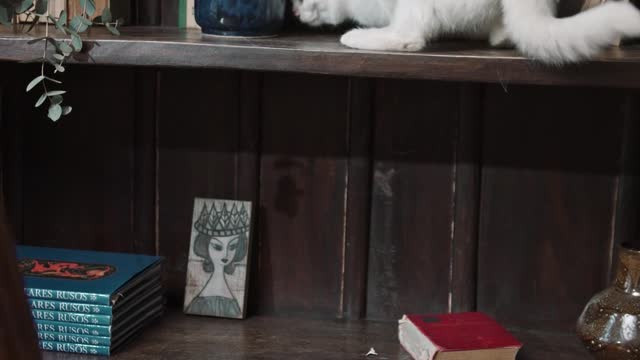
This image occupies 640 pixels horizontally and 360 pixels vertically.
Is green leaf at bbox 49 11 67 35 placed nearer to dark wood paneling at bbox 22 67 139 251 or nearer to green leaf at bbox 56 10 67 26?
green leaf at bbox 56 10 67 26

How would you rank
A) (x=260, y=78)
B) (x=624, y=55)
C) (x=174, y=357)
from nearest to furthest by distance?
1. (x=624, y=55)
2. (x=174, y=357)
3. (x=260, y=78)

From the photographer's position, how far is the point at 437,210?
4.01ft

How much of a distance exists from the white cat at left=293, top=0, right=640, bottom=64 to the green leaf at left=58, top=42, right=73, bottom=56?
0.29m

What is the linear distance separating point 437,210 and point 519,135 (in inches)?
5.6

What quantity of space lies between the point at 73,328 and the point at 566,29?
0.65 m

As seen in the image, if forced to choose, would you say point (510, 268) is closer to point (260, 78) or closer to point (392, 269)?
point (392, 269)

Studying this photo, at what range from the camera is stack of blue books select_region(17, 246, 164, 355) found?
1101mm

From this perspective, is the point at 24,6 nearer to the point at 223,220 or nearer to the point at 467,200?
the point at 223,220

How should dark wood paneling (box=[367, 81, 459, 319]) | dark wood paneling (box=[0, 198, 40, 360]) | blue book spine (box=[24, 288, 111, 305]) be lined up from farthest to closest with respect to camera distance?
dark wood paneling (box=[367, 81, 459, 319]) → blue book spine (box=[24, 288, 111, 305]) → dark wood paneling (box=[0, 198, 40, 360])

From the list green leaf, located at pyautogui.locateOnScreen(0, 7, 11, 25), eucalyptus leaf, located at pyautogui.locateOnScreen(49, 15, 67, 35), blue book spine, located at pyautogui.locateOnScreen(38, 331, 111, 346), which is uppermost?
green leaf, located at pyautogui.locateOnScreen(0, 7, 11, 25)

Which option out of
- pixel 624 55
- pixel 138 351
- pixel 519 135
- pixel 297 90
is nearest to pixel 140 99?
pixel 297 90

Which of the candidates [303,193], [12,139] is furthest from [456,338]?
[12,139]

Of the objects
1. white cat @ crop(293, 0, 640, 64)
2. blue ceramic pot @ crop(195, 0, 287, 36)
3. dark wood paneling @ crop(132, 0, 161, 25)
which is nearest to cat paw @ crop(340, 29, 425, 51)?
white cat @ crop(293, 0, 640, 64)

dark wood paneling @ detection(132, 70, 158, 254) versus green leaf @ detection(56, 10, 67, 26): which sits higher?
green leaf @ detection(56, 10, 67, 26)
